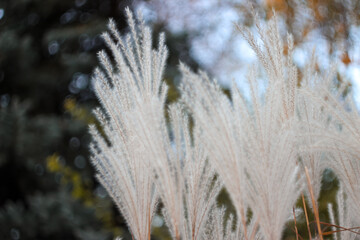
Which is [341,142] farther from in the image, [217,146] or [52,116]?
[52,116]

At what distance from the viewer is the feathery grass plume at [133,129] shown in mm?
866

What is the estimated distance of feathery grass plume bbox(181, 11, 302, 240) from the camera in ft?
2.65

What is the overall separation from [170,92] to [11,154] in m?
1.62

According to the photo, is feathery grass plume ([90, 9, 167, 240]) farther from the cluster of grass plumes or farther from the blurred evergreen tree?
the blurred evergreen tree

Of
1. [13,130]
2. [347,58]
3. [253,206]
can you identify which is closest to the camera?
[253,206]

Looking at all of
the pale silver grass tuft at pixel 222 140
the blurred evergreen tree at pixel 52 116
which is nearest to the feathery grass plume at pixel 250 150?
the pale silver grass tuft at pixel 222 140

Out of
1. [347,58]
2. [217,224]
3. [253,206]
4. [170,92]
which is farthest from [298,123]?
[170,92]

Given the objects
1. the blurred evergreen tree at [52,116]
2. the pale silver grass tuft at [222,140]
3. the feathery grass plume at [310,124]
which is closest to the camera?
the pale silver grass tuft at [222,140]

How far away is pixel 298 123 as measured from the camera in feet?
3.03

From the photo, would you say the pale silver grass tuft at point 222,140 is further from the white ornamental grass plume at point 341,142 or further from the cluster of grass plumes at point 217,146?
the white ornamental grass plume at point 341,142

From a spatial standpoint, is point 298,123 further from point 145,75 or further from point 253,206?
point 145,75

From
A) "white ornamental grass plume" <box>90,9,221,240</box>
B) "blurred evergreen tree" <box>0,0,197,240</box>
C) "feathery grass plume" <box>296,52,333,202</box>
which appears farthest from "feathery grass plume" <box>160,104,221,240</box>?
"blurred evergreen tree" <box>0,0,197,240</box>

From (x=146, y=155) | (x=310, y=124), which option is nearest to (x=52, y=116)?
(x=146, y=155)

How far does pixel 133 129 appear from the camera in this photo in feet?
2.89
